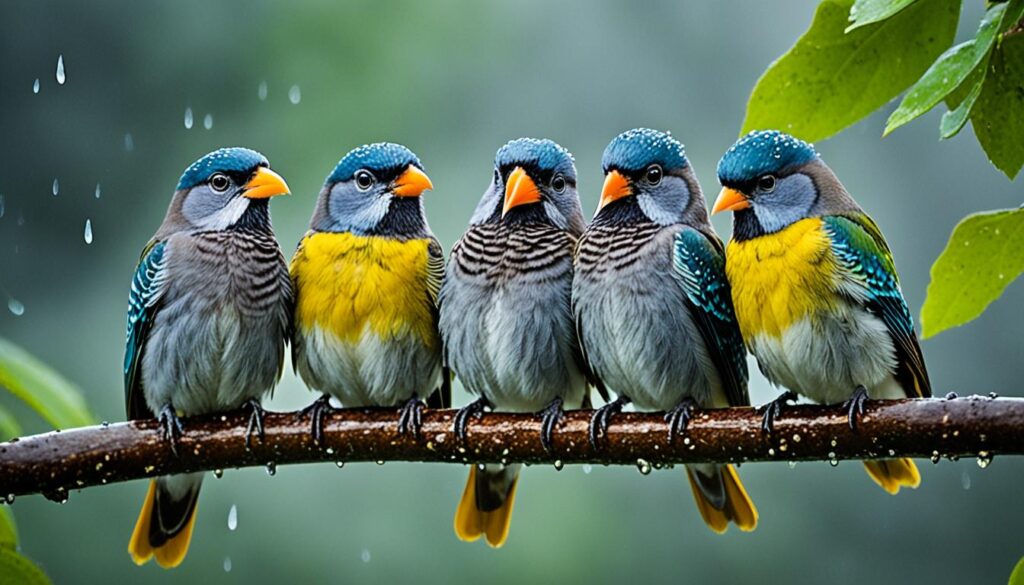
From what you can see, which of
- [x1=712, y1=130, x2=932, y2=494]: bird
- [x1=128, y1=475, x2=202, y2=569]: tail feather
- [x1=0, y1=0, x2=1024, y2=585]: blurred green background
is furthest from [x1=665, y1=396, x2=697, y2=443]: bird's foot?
[x1=0, y1=0, x2=1024, y2=585]: blurred green background

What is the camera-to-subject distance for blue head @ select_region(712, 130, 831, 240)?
8.52 ft

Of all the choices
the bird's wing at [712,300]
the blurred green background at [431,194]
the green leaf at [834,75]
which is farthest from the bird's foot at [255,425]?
the blurred green background at [431,194]

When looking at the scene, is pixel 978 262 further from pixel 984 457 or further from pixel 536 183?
pixel 536 183

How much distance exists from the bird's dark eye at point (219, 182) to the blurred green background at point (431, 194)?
96.7 inches

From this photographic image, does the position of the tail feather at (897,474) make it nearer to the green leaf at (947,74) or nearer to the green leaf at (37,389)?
the green leaf at (947,74)

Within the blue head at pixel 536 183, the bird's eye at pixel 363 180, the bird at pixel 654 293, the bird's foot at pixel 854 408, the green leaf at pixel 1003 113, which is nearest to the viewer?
the green leaf at pixel 1003 113

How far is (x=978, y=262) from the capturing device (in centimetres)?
157

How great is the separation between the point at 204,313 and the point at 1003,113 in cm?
188

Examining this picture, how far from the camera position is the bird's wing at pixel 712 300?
8.93 ft

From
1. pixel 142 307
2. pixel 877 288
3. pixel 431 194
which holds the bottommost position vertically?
pixel 877 288

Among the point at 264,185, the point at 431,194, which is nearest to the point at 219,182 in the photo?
the point at 264,185

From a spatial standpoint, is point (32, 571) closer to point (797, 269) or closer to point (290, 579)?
point (797, 269)

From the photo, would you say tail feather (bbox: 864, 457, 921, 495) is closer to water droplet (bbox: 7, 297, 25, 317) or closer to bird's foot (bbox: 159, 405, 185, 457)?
bird's foot (bbox: 159, 405, 185, 457)

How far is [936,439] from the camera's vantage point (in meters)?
2.01
